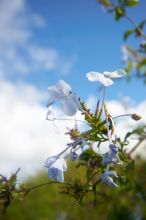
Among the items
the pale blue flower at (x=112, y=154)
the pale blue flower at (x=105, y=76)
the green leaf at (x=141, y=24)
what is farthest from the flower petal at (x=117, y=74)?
the green leaf at (x=141, y=24)

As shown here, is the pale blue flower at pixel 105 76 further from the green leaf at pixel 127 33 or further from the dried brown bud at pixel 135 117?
the green leaf at pixel 127 33

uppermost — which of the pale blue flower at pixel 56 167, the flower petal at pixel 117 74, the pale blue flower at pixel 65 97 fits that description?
the flower petal at pixel 117 74

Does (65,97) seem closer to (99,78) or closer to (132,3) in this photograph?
(99,78)

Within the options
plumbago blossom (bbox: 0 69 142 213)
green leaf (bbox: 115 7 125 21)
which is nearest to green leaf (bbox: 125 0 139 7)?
green leaf (bbox: 115 7 125 21)

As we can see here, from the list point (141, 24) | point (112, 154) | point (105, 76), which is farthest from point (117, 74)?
point (141, 24)

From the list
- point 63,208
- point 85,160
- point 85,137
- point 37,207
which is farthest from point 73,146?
point 37,207

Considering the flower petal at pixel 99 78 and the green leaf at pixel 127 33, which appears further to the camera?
the green leaf at pixel 127 33
